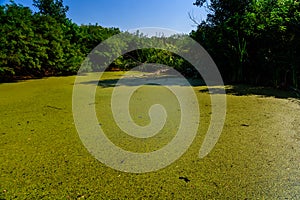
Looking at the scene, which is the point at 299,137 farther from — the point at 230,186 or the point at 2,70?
the point at 2,70

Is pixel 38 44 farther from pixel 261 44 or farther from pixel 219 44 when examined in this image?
pixel 261 44

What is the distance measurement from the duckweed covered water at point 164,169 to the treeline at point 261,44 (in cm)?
146

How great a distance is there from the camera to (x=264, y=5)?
3.81 m

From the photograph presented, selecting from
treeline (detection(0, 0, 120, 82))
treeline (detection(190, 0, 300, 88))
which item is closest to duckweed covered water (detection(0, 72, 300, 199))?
treeline (detection(190, 0, 300, 88))

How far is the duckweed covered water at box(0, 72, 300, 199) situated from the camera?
0.86 m

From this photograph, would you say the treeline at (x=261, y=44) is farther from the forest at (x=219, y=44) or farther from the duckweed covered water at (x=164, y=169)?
the duckweed covered water at (x=164, y=169)

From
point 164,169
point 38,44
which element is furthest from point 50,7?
point 164,169

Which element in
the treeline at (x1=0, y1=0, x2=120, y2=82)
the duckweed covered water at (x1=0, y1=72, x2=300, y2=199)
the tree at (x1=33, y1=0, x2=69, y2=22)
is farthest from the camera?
the tree at (x1=33, y1=0, x2=69, y2=22)

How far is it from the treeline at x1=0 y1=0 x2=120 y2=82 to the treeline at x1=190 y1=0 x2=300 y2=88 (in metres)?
3.78

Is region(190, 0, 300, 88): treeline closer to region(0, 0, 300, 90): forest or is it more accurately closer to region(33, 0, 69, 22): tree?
region(0, 0, 300, 90): forest

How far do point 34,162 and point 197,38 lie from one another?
4.94 m

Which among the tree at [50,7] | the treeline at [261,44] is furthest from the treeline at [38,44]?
the tree at [50,7]

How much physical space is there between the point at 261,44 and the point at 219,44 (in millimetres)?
760

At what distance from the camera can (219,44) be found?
4.09m
